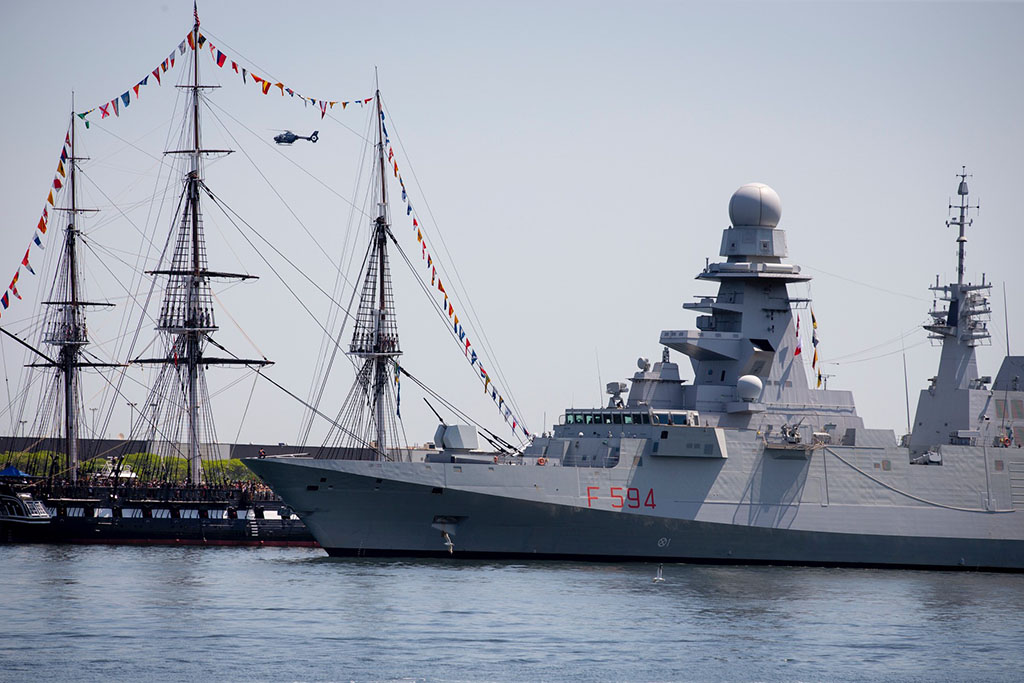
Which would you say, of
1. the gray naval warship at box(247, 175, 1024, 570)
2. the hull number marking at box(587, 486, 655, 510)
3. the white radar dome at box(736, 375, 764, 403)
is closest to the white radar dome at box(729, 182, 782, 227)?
the gray naval warship at box(247, 175, 1024, 570)

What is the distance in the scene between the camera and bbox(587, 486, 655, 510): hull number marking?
37594mm

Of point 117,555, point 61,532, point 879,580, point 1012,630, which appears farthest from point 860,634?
point 61,532

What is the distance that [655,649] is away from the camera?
25422 mm

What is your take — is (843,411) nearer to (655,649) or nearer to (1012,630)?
(1012,630)

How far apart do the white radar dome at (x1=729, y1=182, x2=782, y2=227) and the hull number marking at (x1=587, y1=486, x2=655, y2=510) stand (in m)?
9.20

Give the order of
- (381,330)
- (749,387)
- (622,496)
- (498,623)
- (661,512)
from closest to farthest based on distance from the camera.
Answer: (498,623)
(622,496)
(661,512)
(749,387)
(381,330)

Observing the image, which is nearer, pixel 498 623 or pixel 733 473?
pixel 498 623

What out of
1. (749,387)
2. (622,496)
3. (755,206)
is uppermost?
(755,206)

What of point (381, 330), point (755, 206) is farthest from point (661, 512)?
point (381, 330)

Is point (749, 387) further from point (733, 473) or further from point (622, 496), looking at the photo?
point (622, 496)

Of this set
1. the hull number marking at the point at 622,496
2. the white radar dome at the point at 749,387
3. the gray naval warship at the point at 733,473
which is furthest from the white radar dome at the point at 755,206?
the hull number marking at the point at 622,496

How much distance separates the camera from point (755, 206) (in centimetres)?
4106

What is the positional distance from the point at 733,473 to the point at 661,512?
249cm

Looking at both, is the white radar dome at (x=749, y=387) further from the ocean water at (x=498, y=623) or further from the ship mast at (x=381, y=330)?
the ship mast at (x=381, y=330)
